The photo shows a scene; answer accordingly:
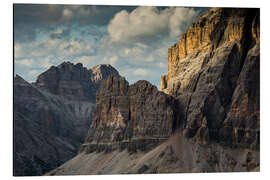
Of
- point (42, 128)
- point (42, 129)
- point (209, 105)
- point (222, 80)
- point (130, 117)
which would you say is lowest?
point (42, 129)

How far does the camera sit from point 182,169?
85.0m

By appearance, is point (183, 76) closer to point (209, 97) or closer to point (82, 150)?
point (209, 97)

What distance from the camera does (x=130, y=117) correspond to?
4375 inches

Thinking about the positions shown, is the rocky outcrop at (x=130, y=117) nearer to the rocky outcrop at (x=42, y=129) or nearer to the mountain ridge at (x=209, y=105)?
the mountain ridge at (x=209, y=105)

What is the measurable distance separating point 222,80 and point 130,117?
A: 25.0 metres

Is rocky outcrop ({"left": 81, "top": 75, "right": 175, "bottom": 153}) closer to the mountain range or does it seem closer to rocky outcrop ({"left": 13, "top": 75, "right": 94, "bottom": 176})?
the mountain range

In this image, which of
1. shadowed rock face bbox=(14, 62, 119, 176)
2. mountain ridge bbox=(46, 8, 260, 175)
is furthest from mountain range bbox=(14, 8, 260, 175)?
shadowed rock face bbox=(14, 62, 119, 176)

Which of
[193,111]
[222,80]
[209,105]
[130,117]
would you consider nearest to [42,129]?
[130,117]

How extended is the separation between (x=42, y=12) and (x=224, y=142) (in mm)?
31896

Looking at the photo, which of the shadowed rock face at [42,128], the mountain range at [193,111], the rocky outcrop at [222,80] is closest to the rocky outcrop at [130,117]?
the mountain range at [193,111]

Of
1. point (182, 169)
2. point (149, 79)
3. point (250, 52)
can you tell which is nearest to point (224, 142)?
point (182, 169)

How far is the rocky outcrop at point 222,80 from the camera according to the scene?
84562 millimetres

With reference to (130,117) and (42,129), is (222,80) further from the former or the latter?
(42,129)

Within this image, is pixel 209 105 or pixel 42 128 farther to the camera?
pixel 42 128
